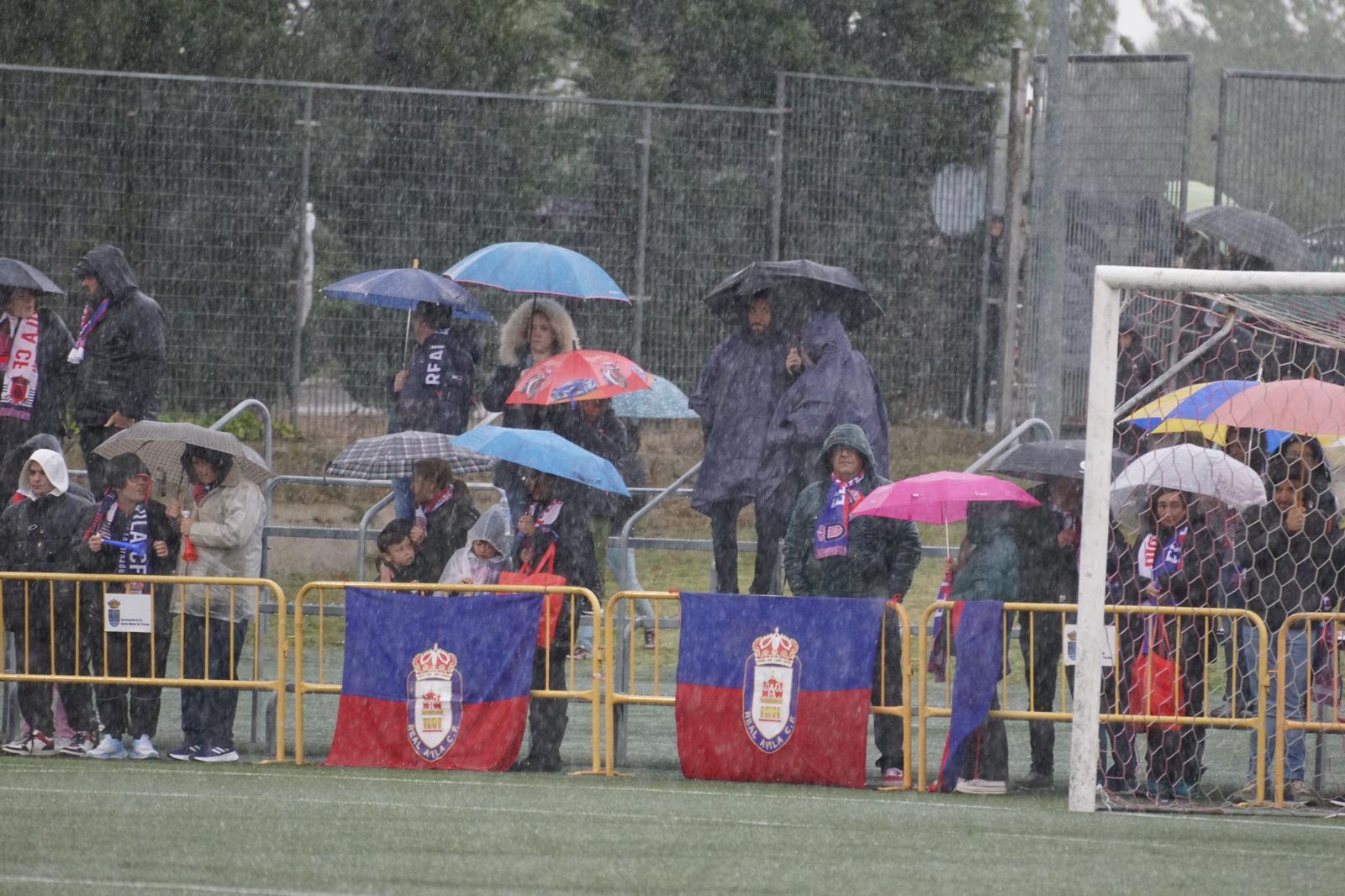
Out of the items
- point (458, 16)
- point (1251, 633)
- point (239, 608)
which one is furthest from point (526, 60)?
point (1251, 633)

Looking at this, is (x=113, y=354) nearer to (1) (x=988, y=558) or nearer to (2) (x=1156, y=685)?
(1) (x=988, y=558)

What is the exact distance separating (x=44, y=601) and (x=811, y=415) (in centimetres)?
430

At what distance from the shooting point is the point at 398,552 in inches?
465

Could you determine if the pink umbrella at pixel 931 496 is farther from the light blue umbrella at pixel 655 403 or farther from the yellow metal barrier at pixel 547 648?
the light blue umbrella at pixel 655 403

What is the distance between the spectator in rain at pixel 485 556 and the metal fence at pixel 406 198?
510 cm

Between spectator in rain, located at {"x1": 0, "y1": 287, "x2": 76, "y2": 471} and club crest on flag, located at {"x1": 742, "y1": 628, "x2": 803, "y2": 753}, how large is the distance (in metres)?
5.33

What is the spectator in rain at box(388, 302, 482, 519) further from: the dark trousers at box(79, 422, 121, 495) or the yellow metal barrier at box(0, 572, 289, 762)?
the yellow metal barrier at box(0, 572, 289, 762)

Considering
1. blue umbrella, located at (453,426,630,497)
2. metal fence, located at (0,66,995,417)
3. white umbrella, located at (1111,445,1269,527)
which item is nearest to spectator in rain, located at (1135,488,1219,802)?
white umbrella, located at (1111,445,1269,527)

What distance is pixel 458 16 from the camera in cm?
2127

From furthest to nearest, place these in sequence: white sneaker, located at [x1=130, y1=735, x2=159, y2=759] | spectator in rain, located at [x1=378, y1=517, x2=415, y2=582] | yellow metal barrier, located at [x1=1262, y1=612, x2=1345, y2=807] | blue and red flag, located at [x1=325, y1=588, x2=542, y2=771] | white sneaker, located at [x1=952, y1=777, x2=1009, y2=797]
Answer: spectator in rain, located at [x1=378, y1=517, x2=415, y2=582] < white sneaker, located at [x1=130, y1=735, x2=159, y2=759] < blue and red flag, located at [x1=325, y1=588, x2=542, y2=771] < white sneaker, located at [x1=952, y1=777, x2=1009, y2=797] < yellow metal barrier, located at [x1=1262, y1=612, x2=1345, y2=807]

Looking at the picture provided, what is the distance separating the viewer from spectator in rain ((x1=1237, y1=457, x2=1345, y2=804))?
1038 centimetres

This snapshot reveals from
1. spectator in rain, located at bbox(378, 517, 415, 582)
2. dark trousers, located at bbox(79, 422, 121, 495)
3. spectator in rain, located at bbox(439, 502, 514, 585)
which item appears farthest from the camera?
dark trousers, located at bbox(79, 422, 121, 495)

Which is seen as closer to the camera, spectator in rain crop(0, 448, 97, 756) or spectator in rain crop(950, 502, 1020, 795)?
spectator in rain crop(950, 502, 1020, 795)

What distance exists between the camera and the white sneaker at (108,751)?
11.2 meters
